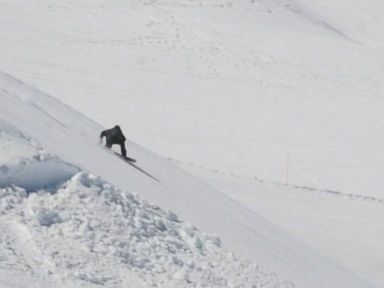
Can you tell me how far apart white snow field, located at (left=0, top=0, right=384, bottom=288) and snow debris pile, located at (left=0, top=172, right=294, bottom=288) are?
0.02 metres

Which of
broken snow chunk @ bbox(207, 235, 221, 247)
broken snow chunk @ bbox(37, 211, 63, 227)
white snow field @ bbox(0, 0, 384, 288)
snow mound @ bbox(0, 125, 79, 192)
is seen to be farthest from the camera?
broken snow chunk @ bbox(207, 235, 221, 247)

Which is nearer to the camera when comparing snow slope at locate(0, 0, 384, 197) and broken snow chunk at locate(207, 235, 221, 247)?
broken snow chunk at locate(207, 235, 221, 247)

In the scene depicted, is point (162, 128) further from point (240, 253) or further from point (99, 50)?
point (240, 253)

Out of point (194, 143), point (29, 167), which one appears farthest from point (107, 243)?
point (194, 143)

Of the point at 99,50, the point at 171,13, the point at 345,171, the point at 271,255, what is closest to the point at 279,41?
the point at 171,13

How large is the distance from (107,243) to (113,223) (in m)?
0.33

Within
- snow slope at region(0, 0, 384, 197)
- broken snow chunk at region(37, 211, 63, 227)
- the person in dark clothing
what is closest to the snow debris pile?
broken snow chunk at region(37, 211, 63, 227)

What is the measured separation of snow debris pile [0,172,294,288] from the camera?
20.1 ft

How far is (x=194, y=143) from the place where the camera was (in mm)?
19688

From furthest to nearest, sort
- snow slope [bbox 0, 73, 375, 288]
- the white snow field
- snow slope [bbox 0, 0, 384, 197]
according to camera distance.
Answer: snow slope [bbox 0, 0, 384, 197]
the white snow field
snow slope [bbox 0, 73, 375, 288]

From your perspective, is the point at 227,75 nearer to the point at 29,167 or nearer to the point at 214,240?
the point at 214,240

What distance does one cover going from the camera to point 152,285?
6262 mm

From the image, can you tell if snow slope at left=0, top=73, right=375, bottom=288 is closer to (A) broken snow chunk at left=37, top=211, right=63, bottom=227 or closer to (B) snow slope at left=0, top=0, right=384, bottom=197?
(A) broken snow chunk at left=37, top=211, right=63, bottom=227

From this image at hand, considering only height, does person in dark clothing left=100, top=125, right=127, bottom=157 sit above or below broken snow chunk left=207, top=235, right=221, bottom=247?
above
